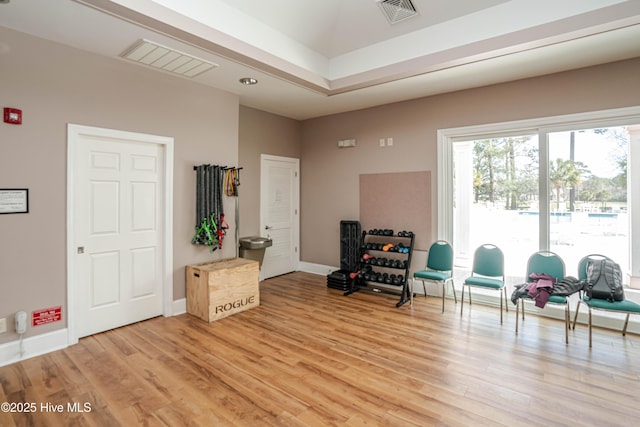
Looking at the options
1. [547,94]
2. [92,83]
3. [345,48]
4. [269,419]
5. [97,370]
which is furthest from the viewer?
[345,48]

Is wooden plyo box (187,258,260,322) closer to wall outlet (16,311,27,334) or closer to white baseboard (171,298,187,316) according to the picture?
white baseboard (171,298,187,316)

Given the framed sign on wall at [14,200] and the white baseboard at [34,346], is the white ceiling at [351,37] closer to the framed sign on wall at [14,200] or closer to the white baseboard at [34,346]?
the framed sign on wall at [14,200]

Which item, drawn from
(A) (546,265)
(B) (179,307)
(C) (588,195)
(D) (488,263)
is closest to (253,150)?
(B) (179,307)

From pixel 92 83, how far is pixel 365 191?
3.90 metres

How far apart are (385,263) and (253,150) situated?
2818mm

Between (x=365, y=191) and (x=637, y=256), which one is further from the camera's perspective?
(x=365, y=191)

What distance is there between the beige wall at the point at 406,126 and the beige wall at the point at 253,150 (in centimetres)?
73

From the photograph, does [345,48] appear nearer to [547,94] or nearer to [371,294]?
[547,94]

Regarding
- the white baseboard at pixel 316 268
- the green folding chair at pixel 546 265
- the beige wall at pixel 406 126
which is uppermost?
the beige wall at pixel 406 126

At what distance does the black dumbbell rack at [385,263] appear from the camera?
4754 mm

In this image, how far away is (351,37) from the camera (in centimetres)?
404

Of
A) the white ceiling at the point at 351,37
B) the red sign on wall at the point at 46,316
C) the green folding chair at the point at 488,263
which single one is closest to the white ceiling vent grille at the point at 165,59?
the white ceiling at the point at 351,37

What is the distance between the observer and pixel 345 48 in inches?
167

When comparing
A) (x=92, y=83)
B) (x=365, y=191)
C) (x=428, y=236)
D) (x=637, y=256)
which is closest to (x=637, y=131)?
(x=637, y=256)
